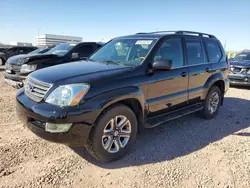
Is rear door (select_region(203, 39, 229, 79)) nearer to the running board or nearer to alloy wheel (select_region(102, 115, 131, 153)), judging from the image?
the running board

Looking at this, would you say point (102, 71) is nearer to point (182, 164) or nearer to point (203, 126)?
point (182, 164)

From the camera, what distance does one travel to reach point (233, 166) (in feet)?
10.7

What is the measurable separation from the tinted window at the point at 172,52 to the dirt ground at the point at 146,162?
4.54 feet

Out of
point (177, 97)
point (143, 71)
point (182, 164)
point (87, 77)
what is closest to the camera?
point (87, 77)

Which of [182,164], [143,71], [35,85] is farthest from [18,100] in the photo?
[182,164]

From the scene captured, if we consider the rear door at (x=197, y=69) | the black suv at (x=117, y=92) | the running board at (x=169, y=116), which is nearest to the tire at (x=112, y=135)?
the black suv at (x=117, y=92)

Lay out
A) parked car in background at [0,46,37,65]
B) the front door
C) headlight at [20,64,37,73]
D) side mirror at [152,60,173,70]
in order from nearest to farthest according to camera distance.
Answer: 1. side mirror at [152,60,173,70]
2. the front door
3. headlight at [20,64,37,73]
4. parked car in background at [0,46,37,65]

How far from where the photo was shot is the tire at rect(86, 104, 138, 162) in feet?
9.73

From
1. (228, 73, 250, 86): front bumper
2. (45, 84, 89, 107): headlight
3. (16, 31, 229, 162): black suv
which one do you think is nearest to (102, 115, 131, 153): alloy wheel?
(16, 31, 229, 162): black suv

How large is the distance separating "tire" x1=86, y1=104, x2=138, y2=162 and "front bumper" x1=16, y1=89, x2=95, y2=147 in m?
0.16

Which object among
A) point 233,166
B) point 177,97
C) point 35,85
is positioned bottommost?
point 233,166

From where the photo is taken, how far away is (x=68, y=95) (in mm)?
2797

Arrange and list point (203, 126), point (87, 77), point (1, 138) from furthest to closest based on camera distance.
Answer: point (203, 126) < point (1, 138) < point (87, 77)

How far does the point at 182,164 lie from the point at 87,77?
184cm
